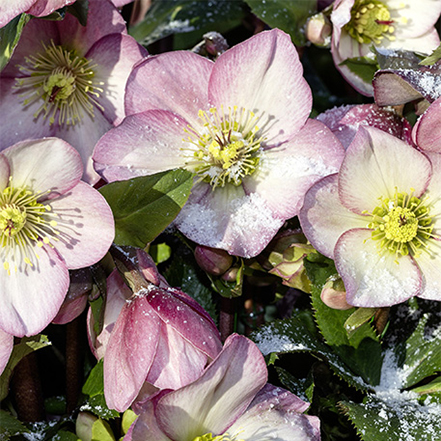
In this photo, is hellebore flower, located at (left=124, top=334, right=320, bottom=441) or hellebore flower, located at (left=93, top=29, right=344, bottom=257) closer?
hellebore flower, located at (left=124, top=334, right=320, bottom=441)

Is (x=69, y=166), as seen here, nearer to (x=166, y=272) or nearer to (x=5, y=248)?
(x=5, y=248)

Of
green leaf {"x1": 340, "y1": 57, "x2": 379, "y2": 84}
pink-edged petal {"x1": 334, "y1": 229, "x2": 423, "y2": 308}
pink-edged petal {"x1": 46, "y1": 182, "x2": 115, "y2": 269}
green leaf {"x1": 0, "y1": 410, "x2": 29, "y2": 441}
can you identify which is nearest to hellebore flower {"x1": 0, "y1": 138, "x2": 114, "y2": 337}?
pink-edged petal {"x1": 46, "y1": 182, "x2": 115, "y2": 269}

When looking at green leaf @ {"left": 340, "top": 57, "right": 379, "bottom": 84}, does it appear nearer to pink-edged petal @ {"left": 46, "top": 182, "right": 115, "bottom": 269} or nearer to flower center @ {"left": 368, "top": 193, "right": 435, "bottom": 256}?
flower center @ {"left": 368, "top": 193, "right": 435, "bottom": 256}

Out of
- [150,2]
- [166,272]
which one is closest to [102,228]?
[166,272]

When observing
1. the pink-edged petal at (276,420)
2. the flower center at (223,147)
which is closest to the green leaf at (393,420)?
the pink-edged petal at (276,420)

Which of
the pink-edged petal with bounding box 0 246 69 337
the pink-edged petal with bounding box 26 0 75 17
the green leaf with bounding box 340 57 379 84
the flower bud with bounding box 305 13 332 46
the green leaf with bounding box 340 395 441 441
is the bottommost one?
the green leaf with bounding box 340 395 441 441

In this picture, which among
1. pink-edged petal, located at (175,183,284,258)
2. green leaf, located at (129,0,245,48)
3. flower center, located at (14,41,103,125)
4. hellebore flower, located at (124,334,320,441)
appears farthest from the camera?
green leaf, located at (129,0,245,48)

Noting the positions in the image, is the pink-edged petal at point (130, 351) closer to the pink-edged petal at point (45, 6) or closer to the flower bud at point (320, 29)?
the pink-edged petal at point (45, 6)

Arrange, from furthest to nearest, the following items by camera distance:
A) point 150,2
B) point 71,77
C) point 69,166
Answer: point 150,2 → point 71,77 → point 69,166
